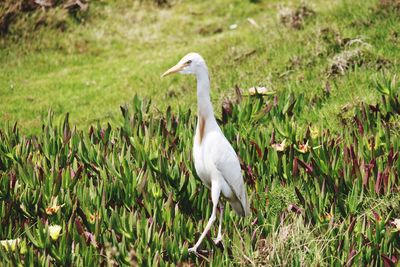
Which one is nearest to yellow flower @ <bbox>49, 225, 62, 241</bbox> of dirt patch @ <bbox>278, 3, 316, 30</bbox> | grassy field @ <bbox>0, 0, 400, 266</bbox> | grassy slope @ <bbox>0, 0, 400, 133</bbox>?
grassy field @ <bbox>0, 0, 400, 266</bbox>

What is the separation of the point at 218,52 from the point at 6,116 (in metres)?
3.16

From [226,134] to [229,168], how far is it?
149cm

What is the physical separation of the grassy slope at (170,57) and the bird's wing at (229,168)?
205 centimetres

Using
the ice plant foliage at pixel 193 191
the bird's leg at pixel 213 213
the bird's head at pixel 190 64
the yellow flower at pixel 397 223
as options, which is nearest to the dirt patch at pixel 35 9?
the ice plant foliage at pixel 193 191

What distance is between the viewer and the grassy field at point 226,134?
14.2 feet

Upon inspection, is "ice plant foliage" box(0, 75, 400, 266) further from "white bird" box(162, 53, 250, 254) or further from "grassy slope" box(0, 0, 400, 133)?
"grassy slope" box(0, 0, 400, 133)

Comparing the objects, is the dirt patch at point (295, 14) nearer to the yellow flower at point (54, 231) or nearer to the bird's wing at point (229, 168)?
the bird's wing at point (229, 168)

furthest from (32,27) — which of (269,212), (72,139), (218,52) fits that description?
(269,212)

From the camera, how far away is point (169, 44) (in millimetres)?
10828

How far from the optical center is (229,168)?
15.1 ft

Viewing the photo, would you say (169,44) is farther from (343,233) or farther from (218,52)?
(343,233)

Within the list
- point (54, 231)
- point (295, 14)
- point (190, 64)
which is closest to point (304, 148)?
point (190, 64)

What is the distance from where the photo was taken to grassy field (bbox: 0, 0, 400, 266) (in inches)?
170

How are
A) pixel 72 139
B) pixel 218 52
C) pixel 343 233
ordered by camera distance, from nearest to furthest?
pixel 343 233 < pixel 72 139 < pixel 218 52
